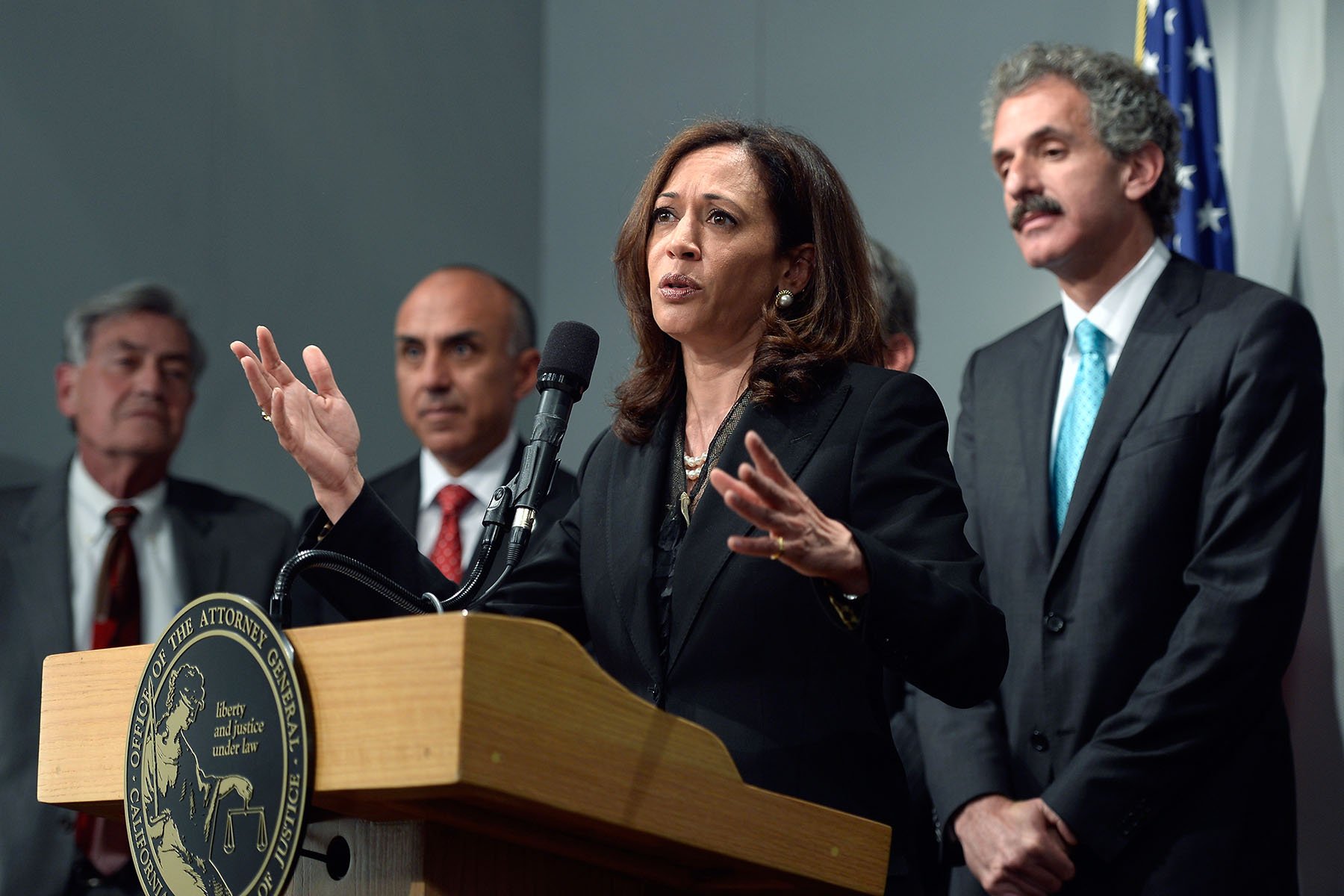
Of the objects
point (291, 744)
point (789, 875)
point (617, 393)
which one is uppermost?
point (617, 393)

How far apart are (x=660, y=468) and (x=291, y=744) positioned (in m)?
0.86

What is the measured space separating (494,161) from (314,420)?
12.1 ft

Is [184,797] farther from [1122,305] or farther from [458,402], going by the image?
[458,402]

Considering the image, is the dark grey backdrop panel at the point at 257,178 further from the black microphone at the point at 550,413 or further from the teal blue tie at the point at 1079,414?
the black microphone at the point at 550,413

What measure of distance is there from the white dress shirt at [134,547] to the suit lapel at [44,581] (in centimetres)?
2

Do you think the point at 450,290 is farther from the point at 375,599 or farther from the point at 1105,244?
the point at 375,599

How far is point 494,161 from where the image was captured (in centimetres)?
552

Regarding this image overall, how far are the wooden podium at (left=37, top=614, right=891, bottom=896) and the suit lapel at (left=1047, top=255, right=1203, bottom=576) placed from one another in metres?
1.28

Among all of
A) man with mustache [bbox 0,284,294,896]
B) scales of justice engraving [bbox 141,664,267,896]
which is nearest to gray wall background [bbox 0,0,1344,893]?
man with mustache [bbox 0,284,294,896]

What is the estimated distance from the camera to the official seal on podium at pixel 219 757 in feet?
4.30

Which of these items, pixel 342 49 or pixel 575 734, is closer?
pixel 575 734

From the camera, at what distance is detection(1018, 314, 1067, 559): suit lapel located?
2836mm

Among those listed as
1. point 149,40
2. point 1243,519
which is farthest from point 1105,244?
point 149,40

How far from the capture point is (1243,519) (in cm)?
262
